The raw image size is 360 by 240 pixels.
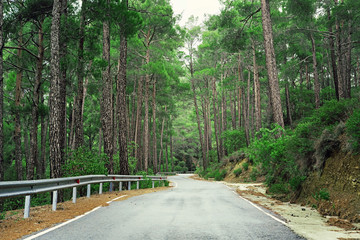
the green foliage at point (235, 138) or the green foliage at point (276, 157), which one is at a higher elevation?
the green foliage at point (235, 138)

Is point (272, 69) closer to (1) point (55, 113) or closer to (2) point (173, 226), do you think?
(1) point (55, 113)

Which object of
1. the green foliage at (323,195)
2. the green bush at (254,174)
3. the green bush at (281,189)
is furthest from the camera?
the green bush at (254,174)

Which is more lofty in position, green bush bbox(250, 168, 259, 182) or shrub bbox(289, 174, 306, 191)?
shrub bbox(289, 174, 306, 191)

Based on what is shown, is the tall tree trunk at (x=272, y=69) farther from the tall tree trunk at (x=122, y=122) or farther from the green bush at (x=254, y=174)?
the green bush at (x=254, y=174)

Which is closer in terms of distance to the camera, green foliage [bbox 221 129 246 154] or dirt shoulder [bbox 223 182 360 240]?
dirt shoulder [bbox 223 182 360 240]

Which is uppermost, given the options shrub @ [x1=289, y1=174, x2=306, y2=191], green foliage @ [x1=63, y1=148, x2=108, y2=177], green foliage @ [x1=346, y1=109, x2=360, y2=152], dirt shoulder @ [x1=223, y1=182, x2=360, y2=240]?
green foliage @ [x1=346, y1=109, x2=360, y2=152]

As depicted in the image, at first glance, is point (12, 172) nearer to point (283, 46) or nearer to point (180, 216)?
point (180, 216)

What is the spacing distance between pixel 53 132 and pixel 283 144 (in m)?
10.1

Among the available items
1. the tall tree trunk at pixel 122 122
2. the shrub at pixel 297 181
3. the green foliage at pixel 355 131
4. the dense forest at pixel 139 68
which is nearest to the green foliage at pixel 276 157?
the dense forest at pixel 139 68

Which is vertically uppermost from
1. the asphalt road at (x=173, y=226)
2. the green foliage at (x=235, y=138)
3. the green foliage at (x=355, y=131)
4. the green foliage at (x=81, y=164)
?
the green foliage at (x=235, y=138)

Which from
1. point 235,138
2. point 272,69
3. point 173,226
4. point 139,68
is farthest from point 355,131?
point 235,138

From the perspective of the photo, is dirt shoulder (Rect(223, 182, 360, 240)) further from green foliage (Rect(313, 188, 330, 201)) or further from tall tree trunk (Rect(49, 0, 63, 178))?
tall tree trunk (Rect(49, 0, 63, 178))

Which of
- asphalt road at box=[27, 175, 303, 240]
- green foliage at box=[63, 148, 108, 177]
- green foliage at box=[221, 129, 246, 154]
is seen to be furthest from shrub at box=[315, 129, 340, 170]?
green foliage at box=[221, 129, 246, 154]

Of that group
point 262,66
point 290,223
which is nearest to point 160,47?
point 262,66
